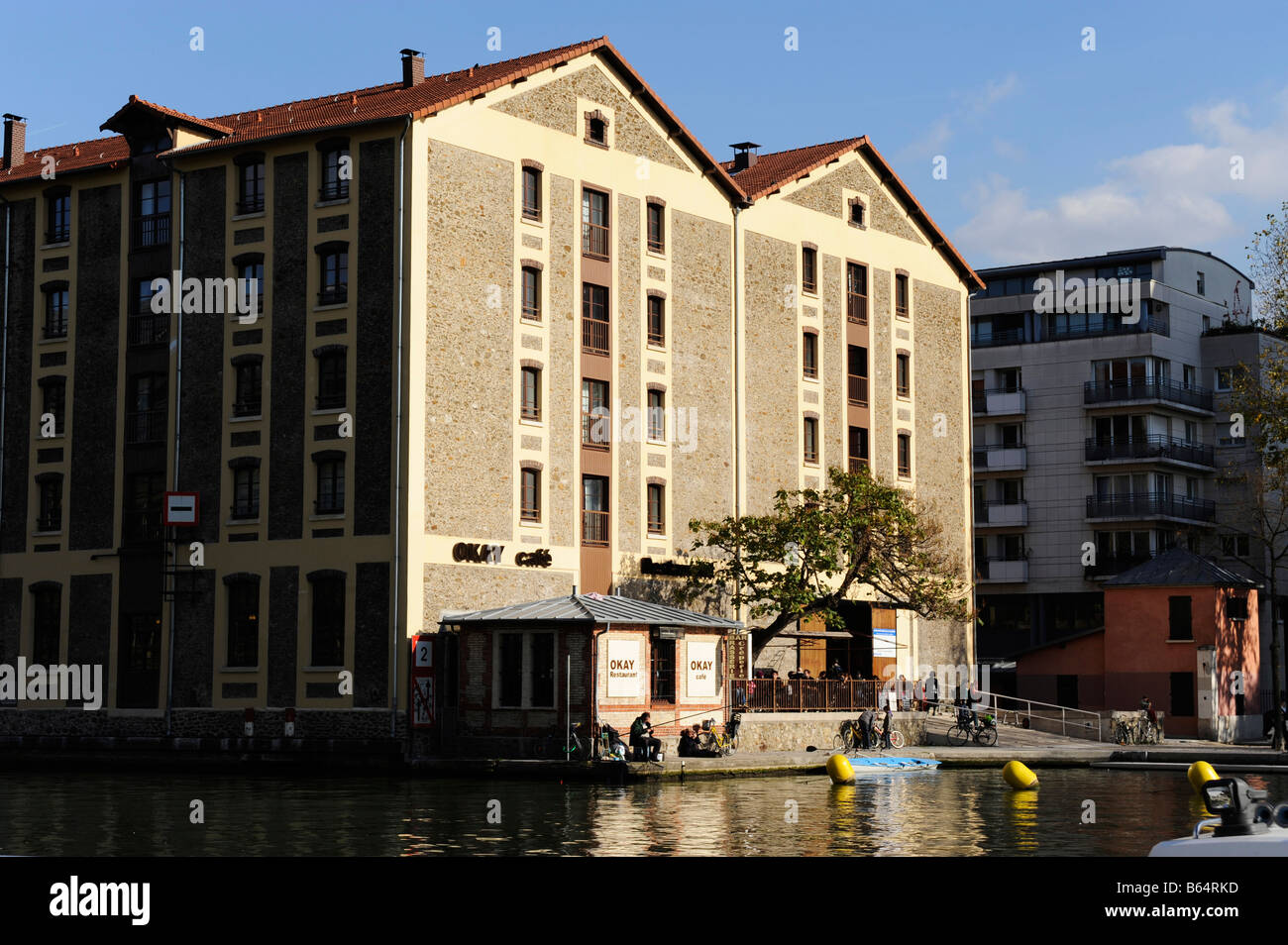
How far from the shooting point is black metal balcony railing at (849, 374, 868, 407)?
62.6 metres

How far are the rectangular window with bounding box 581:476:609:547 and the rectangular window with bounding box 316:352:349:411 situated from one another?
8457 mm

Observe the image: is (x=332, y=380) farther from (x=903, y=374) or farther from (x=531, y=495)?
(x=903, y=374)

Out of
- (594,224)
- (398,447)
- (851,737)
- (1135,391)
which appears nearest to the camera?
(398,447)

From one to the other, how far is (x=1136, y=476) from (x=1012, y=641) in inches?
433

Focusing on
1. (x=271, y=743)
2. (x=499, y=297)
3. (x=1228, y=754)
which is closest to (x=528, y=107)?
(x=499, y=297)

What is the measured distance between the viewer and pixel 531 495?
4903cm

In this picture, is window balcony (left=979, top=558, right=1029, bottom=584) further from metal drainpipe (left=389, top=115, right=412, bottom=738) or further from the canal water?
metal drainpipe (left=389, top=115, right=412, bottom=738)

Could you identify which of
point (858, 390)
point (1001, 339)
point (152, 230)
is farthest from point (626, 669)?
point (1001, 339)

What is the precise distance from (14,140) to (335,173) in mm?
17830

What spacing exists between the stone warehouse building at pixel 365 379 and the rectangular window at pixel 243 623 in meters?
0.11

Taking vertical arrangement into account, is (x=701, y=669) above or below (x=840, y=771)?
above

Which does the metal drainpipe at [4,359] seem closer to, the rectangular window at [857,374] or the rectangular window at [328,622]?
the rectangular window at [328,622]

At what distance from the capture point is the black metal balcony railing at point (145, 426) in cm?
5059

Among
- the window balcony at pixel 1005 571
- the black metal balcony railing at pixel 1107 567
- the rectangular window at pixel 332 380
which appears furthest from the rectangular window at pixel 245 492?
the black metal balcony railing at pixel 1107 567
